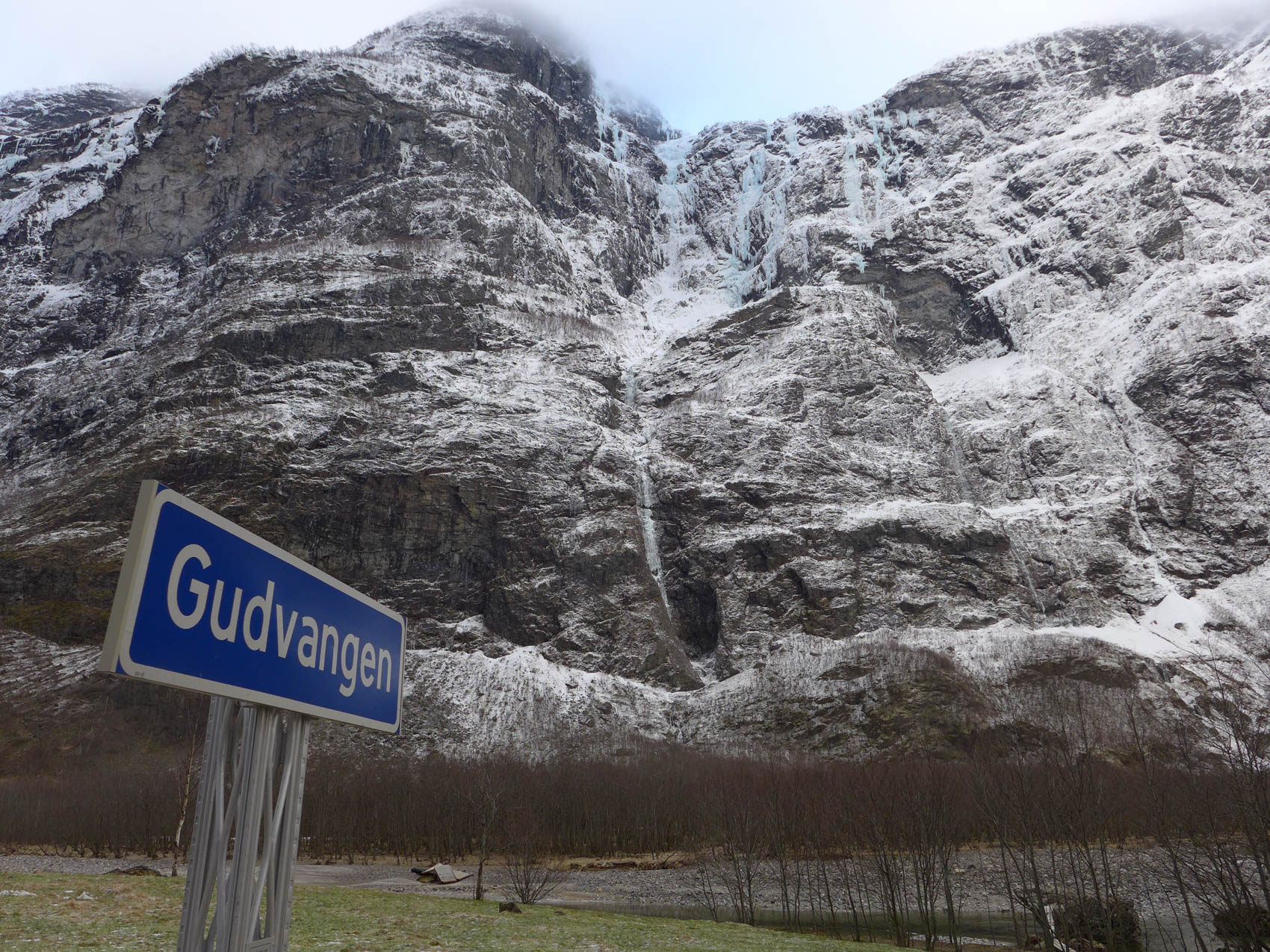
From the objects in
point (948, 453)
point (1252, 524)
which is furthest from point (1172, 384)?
point (948, 453)

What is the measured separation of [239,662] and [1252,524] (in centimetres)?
13847

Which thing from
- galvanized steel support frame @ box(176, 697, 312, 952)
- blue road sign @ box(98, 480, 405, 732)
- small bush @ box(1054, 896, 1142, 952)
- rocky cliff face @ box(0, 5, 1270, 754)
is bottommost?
small bush @ box(1054, 896, 1142, 952)

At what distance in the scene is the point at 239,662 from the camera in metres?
3.18

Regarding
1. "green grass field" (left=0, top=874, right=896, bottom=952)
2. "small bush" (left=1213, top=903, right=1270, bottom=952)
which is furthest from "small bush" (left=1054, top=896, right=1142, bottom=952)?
"green grass field" (left=0, top=874, right=896, bottom=952)

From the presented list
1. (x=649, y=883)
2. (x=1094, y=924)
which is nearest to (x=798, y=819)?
(x=649, y=883)

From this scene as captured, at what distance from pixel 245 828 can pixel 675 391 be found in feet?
434

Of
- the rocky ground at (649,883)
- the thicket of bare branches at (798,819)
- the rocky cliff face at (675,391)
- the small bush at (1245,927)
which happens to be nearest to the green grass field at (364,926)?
the thicket of bare branches at (798,819)

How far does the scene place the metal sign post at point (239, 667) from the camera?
2713mm

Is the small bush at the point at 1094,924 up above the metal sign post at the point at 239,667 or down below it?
below

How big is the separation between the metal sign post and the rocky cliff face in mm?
82589

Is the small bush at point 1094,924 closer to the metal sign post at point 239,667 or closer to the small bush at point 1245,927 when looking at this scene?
the small bush at point 1245,927

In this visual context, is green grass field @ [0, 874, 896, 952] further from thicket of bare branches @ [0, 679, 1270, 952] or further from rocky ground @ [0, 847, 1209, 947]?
rocky ground @ [0, 847, 1209, 947]

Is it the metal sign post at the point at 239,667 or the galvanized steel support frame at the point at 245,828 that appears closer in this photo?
the metal sign post at the point at 239,667

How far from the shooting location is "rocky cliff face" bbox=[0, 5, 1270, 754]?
320 feet
